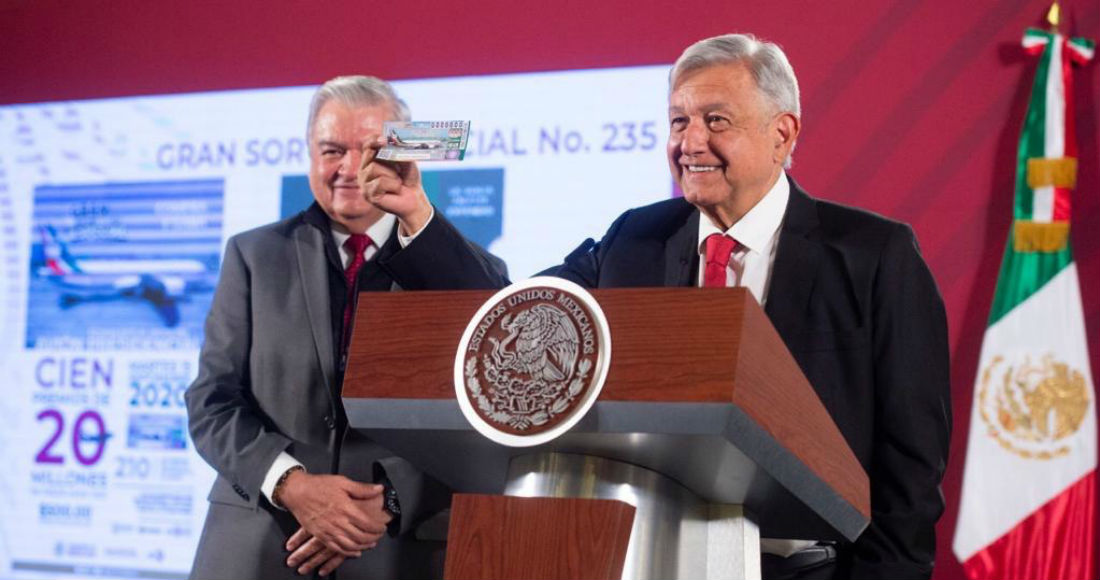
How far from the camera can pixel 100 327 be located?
4.16 m

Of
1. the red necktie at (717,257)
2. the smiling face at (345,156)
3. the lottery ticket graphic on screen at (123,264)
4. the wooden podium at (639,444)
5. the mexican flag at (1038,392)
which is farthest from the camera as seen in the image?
the lottery ticket graphic on screen at (123,264)

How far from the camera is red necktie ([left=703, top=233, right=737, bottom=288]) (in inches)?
72.1

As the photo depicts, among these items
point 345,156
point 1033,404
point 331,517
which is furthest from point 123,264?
point 1033,404

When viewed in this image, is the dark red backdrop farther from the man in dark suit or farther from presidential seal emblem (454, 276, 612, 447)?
presidential seal emblem (454, 276, 612, 447)

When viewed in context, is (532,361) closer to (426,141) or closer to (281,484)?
(426,141)

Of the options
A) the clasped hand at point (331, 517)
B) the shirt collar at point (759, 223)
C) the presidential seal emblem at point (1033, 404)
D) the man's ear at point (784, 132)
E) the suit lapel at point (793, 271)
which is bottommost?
the clasped hand at point (331, 517)

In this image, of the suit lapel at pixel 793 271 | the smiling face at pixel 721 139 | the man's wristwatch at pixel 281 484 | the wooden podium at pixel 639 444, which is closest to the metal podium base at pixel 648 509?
the wooden podium at pixel 639 444

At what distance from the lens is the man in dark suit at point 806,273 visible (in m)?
1.68

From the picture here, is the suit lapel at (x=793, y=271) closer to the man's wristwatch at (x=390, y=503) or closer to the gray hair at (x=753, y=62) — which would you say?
the gray hair at (x=753, y=62)

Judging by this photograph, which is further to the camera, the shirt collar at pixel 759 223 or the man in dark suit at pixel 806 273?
the shirt collar at pixel 759 223

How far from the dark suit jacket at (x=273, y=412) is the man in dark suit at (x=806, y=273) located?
0.56 meters

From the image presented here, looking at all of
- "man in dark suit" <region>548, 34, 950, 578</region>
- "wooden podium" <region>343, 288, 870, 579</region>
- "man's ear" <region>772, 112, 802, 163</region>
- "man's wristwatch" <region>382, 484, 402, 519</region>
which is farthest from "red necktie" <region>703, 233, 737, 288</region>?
"man's wristwatch" <region>382, 484, 402, 519</region>

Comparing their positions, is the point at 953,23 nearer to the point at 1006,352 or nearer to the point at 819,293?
the point at 1006,352

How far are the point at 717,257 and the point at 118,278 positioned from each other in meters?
2.87
